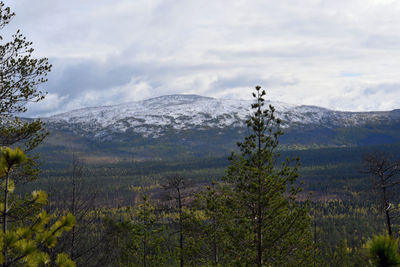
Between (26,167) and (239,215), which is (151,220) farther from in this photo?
(26,167)

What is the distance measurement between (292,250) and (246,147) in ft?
18.5

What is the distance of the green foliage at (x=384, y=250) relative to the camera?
529 cm

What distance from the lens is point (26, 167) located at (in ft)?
51.5

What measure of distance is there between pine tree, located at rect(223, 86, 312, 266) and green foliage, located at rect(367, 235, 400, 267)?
31.5ft

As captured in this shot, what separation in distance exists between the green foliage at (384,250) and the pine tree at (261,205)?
960 centimetres

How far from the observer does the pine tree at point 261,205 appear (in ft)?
50.5


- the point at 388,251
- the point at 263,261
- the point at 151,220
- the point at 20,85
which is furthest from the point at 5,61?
the point at 388,251

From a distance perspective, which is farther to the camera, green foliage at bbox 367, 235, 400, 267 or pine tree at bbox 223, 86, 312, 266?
pine tree at bbox 223, 86, 312, 266

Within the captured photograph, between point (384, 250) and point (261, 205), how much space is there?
33.8 ft

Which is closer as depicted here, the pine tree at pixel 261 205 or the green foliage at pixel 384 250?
the green foliage at pixel 384 250

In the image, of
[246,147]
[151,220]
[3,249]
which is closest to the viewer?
[3,249]

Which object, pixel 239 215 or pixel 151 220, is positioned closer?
pixel 239 215

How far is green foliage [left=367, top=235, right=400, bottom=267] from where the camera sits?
5289mm

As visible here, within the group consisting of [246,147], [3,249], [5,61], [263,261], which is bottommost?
[263,261]
